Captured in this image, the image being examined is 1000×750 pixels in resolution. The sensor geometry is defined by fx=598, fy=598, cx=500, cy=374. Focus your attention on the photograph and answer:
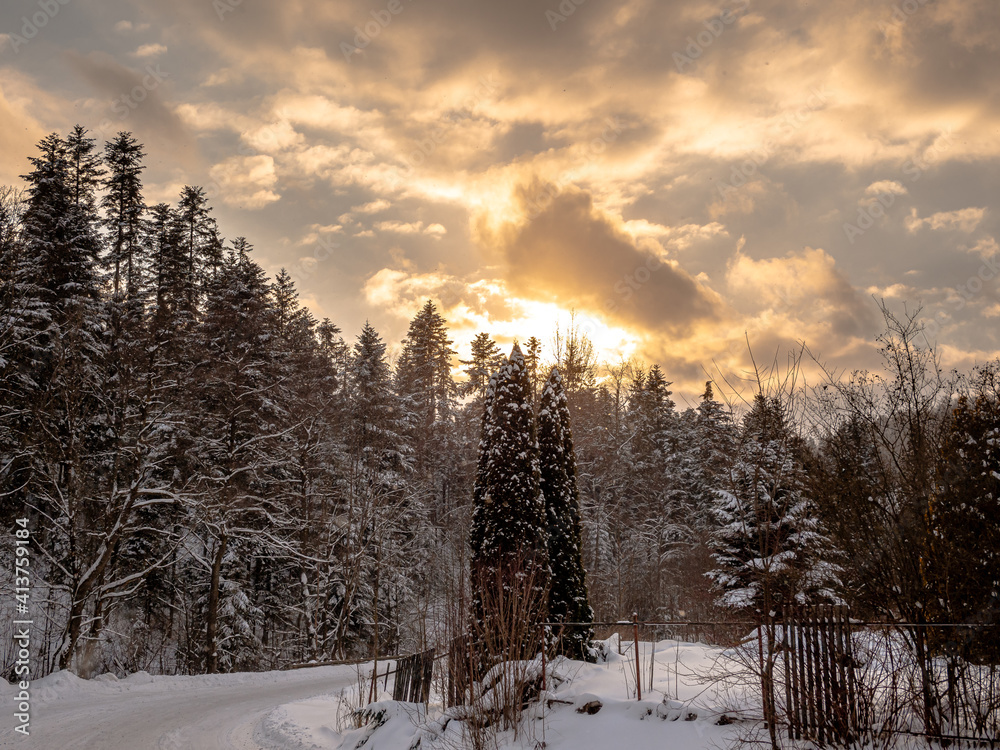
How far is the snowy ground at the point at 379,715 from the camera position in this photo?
24.8 ft

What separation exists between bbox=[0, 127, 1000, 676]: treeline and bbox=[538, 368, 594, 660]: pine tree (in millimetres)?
Answer: 2052

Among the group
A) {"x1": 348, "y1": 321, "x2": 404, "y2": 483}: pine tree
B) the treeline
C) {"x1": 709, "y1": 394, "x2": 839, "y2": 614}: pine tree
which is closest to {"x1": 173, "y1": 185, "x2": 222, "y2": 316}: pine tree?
the treeline

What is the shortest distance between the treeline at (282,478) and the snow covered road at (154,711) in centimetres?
228

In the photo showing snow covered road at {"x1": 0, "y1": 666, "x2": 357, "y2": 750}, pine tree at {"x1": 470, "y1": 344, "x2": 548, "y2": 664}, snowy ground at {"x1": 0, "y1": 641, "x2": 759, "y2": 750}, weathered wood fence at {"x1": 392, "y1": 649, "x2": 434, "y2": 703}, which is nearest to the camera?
snowy ground at {"x1": 0, "y1": 641, "x2": 759, "y2": 750}

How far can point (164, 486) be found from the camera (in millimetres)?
17047

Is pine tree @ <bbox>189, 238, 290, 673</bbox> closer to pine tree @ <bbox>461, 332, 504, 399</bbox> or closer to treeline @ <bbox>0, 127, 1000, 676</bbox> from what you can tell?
treeline @ <bbox>0, 127, 1000, 676</bbox>

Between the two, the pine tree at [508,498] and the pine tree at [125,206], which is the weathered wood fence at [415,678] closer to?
the pine tree at [508,498]

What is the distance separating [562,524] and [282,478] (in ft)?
47.2

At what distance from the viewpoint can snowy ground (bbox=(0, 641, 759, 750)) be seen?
7.56m

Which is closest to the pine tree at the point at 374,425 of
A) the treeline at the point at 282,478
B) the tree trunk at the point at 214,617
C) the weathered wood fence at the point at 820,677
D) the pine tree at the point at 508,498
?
the treeline at the point at 282,478

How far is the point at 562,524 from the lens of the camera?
13547 mm

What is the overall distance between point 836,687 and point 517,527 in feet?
20.0

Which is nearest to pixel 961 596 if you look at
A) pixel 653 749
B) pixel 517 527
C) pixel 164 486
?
pixel 653 749

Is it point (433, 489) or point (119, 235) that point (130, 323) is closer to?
point (119, 235)
